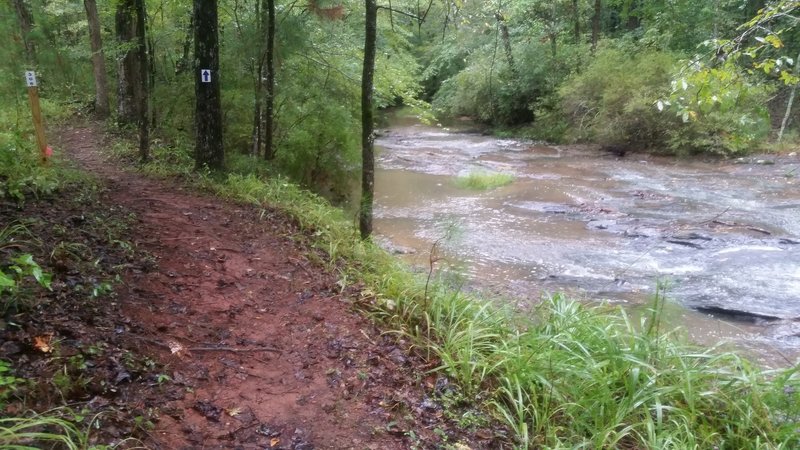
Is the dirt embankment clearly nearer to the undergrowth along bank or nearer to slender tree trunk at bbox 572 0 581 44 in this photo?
the undergrowth along bank

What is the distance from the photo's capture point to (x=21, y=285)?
12.3ft

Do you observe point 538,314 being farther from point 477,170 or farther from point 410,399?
point 477,170

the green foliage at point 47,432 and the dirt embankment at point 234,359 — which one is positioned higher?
the green foliage at point 47,432

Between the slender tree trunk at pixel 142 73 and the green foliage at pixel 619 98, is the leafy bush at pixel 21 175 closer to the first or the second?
the slender tree trunk at pixel 142 73

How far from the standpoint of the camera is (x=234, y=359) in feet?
13.3

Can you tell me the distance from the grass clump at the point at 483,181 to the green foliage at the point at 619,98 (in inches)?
249

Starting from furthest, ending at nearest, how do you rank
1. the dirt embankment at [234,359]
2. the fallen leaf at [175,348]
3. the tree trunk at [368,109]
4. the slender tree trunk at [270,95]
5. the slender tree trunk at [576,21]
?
1. the slender tree trunk at [576,21]
2. the slender tree trunk at [270,95]
3. the tree trunk at [368,109]
4. the fallen leaf at [175,348]
5. the dirt embankment at [234,359]

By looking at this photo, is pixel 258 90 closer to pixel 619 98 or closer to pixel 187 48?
pixel 187 48

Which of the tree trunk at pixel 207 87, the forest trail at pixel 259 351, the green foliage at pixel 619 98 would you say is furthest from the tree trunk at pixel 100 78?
the green foliage at pixel 619 98

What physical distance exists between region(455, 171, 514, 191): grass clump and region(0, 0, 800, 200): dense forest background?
3296 millimetres

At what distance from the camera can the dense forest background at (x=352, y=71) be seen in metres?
6.85

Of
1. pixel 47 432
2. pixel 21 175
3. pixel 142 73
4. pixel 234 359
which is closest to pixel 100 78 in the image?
pixel 142 73

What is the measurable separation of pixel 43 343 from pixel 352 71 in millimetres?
9360

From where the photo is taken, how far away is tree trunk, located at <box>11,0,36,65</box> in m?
15.6
